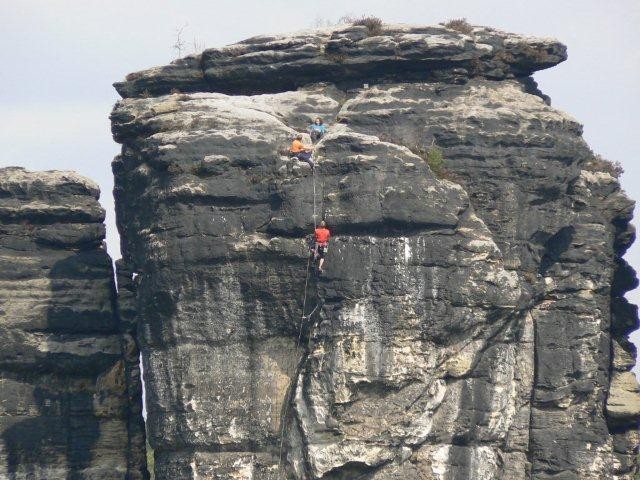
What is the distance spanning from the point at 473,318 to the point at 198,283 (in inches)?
266

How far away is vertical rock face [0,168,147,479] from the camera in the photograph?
211 feet

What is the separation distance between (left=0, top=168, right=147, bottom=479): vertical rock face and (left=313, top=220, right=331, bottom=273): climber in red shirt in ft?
38.3

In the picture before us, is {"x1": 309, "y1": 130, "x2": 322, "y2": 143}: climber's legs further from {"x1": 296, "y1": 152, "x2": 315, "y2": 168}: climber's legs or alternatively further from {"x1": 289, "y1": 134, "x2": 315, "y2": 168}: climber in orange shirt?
{"x1": 296, "y1": 152, "x2": 315, "y2": 168}: climber's legs

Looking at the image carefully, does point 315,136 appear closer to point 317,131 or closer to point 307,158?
point 317,131

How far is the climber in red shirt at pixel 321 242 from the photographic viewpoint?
55094mm

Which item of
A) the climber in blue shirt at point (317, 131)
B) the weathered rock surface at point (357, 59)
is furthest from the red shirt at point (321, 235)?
the weathered rock surface at point (357, 59)

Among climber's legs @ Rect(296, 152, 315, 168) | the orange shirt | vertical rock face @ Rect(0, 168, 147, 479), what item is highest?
the orange shirt

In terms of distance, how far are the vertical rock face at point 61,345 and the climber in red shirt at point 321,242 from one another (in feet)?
38.3

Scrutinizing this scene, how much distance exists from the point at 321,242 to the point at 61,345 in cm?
1234

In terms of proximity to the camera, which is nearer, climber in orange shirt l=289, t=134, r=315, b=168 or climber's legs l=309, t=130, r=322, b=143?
climber in orange shirt l=289, t=134, r=315, b=168

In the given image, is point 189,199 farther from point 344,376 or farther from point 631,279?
point 631,279

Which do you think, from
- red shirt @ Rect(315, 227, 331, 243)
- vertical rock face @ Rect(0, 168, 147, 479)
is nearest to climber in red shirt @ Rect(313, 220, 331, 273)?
red shirt @ Rect(315, 227, 331, 243)

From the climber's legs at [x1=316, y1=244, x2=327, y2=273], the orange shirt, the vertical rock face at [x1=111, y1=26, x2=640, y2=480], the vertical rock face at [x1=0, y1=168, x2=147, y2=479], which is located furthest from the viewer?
the vertical rock face at [x1=0, y1=168, x2=147, y2=479]

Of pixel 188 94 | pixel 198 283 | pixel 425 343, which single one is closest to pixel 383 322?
pixel 425 343
